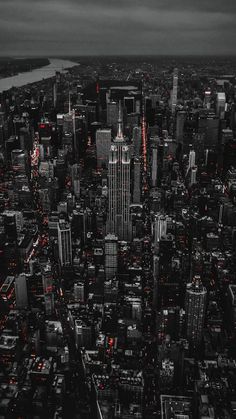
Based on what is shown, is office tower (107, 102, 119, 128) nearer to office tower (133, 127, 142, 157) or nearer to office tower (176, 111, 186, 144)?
office tower (133, 127, 142, 157)

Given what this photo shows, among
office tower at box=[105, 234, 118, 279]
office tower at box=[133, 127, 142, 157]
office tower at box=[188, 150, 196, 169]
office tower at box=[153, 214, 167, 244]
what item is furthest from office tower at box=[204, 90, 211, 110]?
office tower at box=[105, 234, 118, 279]

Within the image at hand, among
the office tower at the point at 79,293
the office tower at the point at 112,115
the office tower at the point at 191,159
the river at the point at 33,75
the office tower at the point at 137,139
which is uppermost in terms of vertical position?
the river at the point at 33,75

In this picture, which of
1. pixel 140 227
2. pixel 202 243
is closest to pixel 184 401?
pixel 202 243

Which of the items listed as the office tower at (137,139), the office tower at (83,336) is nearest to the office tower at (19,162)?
the office tower at (137,139)

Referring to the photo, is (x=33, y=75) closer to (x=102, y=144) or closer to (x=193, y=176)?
(x=102, y=144)

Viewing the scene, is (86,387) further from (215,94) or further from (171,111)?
(171,111)

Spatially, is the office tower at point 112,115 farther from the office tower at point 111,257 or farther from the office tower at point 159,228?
the office tower at point 111,257
